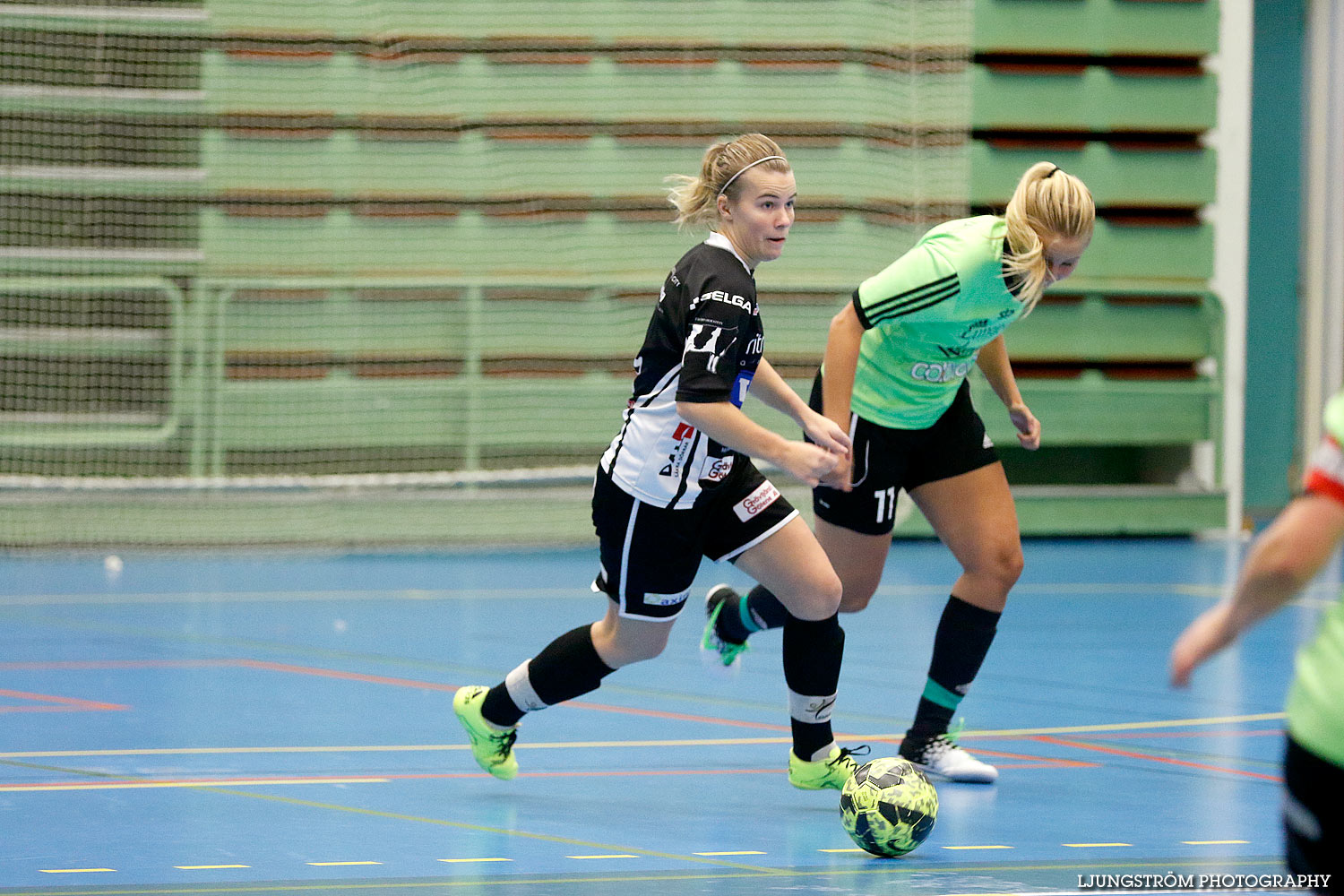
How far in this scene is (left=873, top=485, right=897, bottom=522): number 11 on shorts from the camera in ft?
14.7

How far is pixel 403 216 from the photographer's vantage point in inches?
435

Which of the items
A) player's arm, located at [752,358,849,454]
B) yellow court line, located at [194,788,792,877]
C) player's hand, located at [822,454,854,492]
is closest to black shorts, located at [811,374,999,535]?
player's arm, located at [752,358,849,454]

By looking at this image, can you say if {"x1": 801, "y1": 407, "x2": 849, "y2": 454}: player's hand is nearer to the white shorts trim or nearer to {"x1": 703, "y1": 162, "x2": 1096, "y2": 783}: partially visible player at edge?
the white shorts trim

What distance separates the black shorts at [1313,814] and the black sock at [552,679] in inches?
94.5

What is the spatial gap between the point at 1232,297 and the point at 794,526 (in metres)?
8.63

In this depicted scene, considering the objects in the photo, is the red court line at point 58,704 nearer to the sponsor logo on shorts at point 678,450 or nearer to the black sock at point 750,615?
the black sock at point 750,615

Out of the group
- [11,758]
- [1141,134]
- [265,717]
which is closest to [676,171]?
[1141,134]

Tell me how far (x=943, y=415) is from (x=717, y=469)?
2.98ft

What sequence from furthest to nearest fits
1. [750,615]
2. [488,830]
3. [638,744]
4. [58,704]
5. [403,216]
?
[403,216], [58,704], [750,615], [638,744], [488,830]

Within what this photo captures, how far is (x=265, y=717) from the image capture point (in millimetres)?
5227

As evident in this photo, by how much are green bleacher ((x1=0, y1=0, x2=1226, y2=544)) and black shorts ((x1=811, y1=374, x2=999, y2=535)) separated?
623cm

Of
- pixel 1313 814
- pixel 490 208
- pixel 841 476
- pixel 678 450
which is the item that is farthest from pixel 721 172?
pixel 490 208

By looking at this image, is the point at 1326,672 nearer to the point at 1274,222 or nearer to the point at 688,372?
the point at 688,372

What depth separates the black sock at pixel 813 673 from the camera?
13.1 feet
